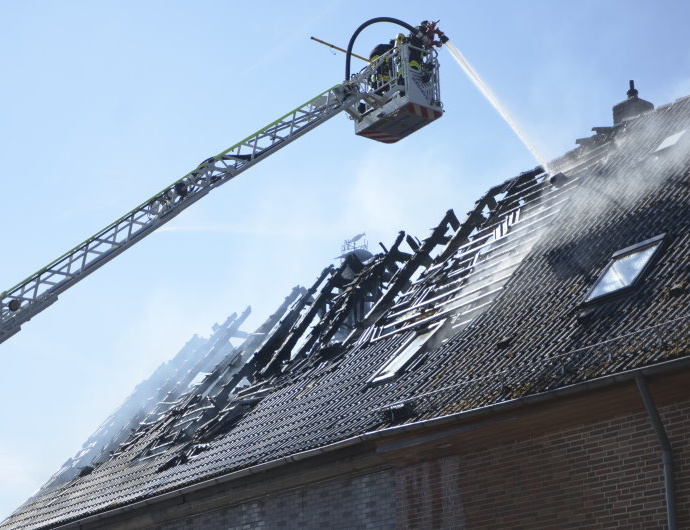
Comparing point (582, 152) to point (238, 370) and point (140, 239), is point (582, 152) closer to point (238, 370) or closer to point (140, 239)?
point (140, 239)

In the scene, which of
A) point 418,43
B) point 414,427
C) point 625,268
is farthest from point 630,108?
point 414,427

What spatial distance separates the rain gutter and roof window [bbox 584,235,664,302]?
1964 mm

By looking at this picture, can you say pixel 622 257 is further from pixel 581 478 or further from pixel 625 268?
pixel 581 478

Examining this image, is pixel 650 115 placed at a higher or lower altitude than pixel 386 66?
lower

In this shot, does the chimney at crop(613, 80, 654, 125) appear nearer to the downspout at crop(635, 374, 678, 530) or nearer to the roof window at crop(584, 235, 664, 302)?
the roof window at crop(584, 235, 664, 302)

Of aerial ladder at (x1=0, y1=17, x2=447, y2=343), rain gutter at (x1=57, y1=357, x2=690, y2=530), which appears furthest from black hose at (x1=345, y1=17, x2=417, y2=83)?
rain gutter at (x1=57, y1=357, x2=690, y2=530)

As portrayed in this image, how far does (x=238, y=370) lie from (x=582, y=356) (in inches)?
572

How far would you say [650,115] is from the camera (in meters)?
16.6

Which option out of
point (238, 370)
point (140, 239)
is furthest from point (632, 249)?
point (238, 370)

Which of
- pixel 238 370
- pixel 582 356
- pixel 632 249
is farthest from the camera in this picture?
pixel 238 370

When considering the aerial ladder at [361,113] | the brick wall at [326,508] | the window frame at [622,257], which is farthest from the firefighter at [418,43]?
the brick wall at [326,508]

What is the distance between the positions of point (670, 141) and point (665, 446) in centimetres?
616

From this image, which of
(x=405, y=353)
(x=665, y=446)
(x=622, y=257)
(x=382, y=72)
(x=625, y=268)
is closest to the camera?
(x=665, y=446)

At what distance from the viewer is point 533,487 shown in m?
11.1
